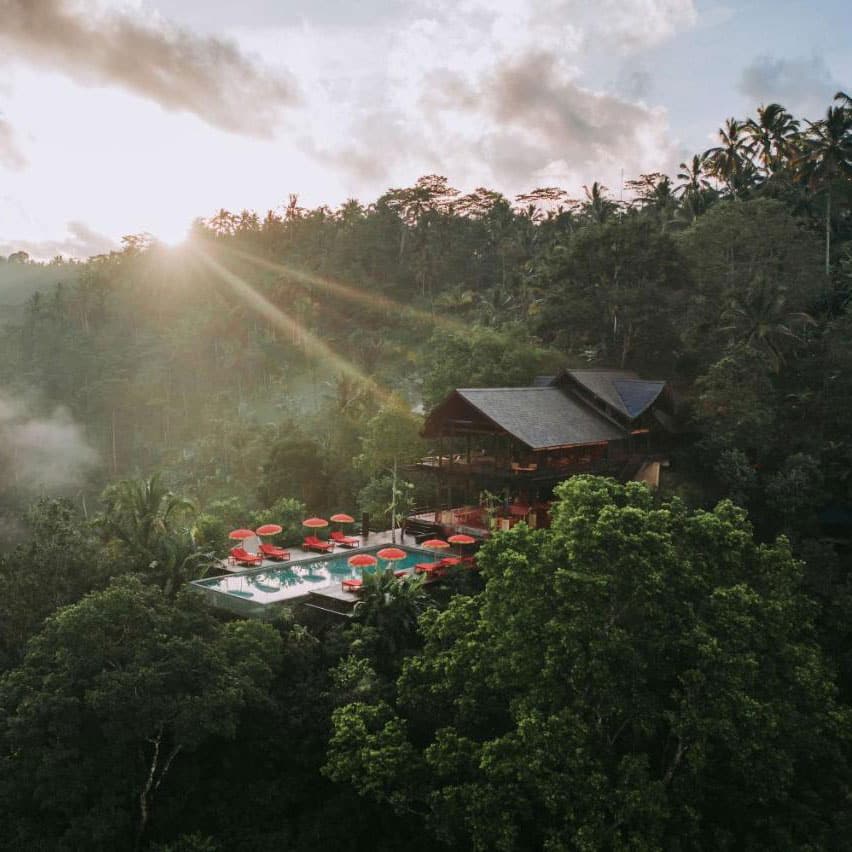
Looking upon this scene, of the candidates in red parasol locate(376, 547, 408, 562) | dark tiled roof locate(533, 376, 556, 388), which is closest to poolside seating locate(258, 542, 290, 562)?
red parasol locate(376, 547, 408, 562)

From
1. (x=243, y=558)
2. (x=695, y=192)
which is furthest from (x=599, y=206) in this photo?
(x=243, y=558)

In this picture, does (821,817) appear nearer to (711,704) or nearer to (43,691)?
(711,704)

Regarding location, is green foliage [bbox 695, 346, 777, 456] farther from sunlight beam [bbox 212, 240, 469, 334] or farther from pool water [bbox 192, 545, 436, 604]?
sunlight beam [bbox 212, 240, 469, 334]

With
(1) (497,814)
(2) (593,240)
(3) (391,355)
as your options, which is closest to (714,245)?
(2) (593,240)

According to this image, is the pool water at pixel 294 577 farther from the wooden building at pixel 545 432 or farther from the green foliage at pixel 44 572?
the wooden building at pixel 545 432

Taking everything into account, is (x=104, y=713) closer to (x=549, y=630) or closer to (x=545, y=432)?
(x=549, y=630)
